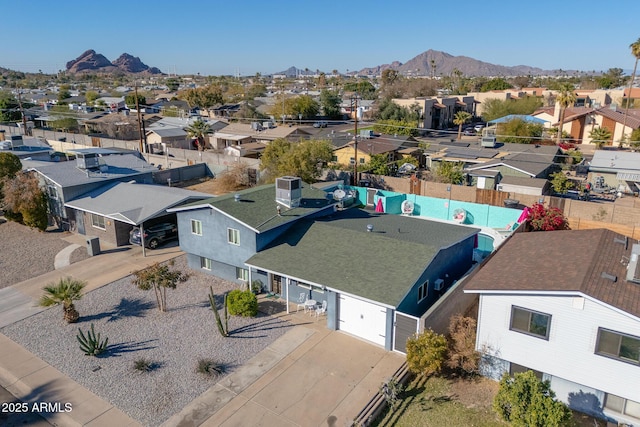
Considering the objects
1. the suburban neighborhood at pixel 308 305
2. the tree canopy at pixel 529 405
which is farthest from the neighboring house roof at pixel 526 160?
the tree canopy at pixel 529 405

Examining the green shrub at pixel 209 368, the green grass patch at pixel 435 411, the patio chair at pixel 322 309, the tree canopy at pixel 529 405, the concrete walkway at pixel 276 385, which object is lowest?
the green grass patch at pixel 435 411

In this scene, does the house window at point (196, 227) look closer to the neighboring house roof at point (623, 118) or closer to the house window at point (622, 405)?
the house window at point (622, 405)

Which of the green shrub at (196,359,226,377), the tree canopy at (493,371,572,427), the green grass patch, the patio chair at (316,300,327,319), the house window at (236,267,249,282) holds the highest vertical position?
the tree canopy at (493,371,572,427)

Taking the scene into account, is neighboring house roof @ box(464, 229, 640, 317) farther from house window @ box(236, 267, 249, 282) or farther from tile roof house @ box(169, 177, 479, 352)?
house window @ box(236, 267, 249, 282)

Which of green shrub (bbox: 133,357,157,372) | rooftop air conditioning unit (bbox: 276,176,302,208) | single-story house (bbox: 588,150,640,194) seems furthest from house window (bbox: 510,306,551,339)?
single-story house (bbox: 588,150,640,194)

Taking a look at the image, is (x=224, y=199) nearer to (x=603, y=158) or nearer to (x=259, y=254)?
(x=259, y=254)

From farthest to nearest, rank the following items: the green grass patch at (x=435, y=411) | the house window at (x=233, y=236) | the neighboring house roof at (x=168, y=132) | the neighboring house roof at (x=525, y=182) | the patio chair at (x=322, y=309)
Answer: the neighboring house roof at (x=168, y=132), the neighboring house roof at (x=525, y=182), the house window at (x=233, y=236), the patio chair at (x=322, y=309), the green grass patch at (x=435, y=411)

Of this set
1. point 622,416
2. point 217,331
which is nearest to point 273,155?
point 217,331
